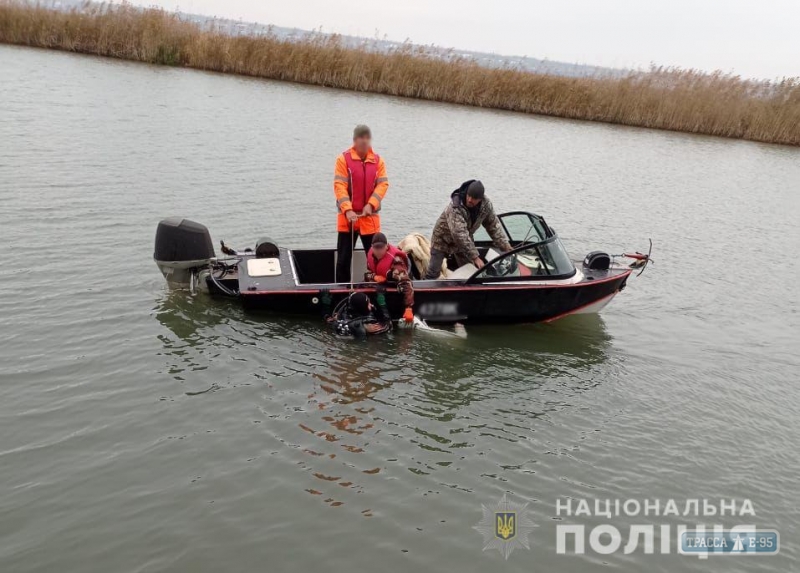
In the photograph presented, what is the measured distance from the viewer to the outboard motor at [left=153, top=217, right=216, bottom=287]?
23.0ft

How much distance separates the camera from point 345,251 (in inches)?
299

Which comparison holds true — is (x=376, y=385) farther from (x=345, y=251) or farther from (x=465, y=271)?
(x=465, y=271)

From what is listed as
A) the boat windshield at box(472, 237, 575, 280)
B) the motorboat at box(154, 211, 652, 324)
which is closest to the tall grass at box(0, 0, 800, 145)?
the motorboat at box(154, 211, 652, 324)

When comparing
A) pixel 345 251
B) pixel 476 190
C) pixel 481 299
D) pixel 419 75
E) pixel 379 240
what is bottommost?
pixel 481 299

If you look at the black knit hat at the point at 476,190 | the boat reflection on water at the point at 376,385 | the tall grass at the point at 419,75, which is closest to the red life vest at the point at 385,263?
the boat reflection on water at the point at 376,385

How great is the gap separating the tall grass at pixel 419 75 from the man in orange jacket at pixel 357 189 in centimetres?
1928

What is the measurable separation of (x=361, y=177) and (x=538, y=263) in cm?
249

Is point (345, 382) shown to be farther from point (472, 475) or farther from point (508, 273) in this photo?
point (508, 273)

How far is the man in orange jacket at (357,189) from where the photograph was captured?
285 inches

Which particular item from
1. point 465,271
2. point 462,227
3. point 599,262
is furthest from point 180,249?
point 599,262

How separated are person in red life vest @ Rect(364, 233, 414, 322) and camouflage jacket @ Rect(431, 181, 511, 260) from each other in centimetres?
63

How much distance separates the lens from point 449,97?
25875mm

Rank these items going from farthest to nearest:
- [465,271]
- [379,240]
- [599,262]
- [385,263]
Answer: [599,262] < [465,271] < [385,263] < [379,240]

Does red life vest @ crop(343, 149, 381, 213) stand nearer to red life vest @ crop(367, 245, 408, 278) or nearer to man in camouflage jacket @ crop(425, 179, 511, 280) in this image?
red life vest @ crop(367, 245, 408, 278)
